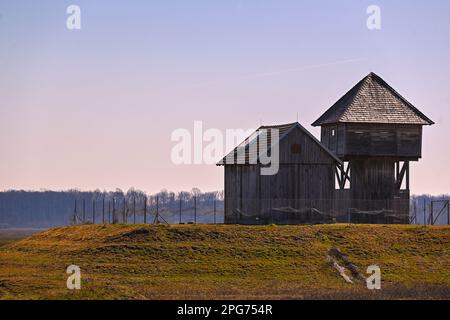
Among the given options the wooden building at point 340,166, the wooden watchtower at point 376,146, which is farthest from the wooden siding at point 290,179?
the wooden watchtower at point 376,146

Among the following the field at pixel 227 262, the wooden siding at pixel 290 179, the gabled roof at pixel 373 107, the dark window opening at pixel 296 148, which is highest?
the gabled roof at pixel 373 107

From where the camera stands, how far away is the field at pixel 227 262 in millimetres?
46969

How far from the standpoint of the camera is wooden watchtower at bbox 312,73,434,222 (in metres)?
72.2

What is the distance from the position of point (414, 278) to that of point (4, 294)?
70.5 ft

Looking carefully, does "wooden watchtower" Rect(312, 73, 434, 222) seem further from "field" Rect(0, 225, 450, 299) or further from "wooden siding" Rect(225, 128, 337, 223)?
"field" Rect(0, 225, 450, 299)

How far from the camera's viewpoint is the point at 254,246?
5747 centimetres

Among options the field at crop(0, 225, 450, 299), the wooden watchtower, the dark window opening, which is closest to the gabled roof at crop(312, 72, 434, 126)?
the wooden watchtower

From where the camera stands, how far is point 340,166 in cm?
7100

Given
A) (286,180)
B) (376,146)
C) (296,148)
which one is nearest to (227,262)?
(286,180)

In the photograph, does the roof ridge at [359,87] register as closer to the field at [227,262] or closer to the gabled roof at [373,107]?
the gabled roof at [373,107]

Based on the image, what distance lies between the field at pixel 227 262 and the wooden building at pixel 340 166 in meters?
5.47
